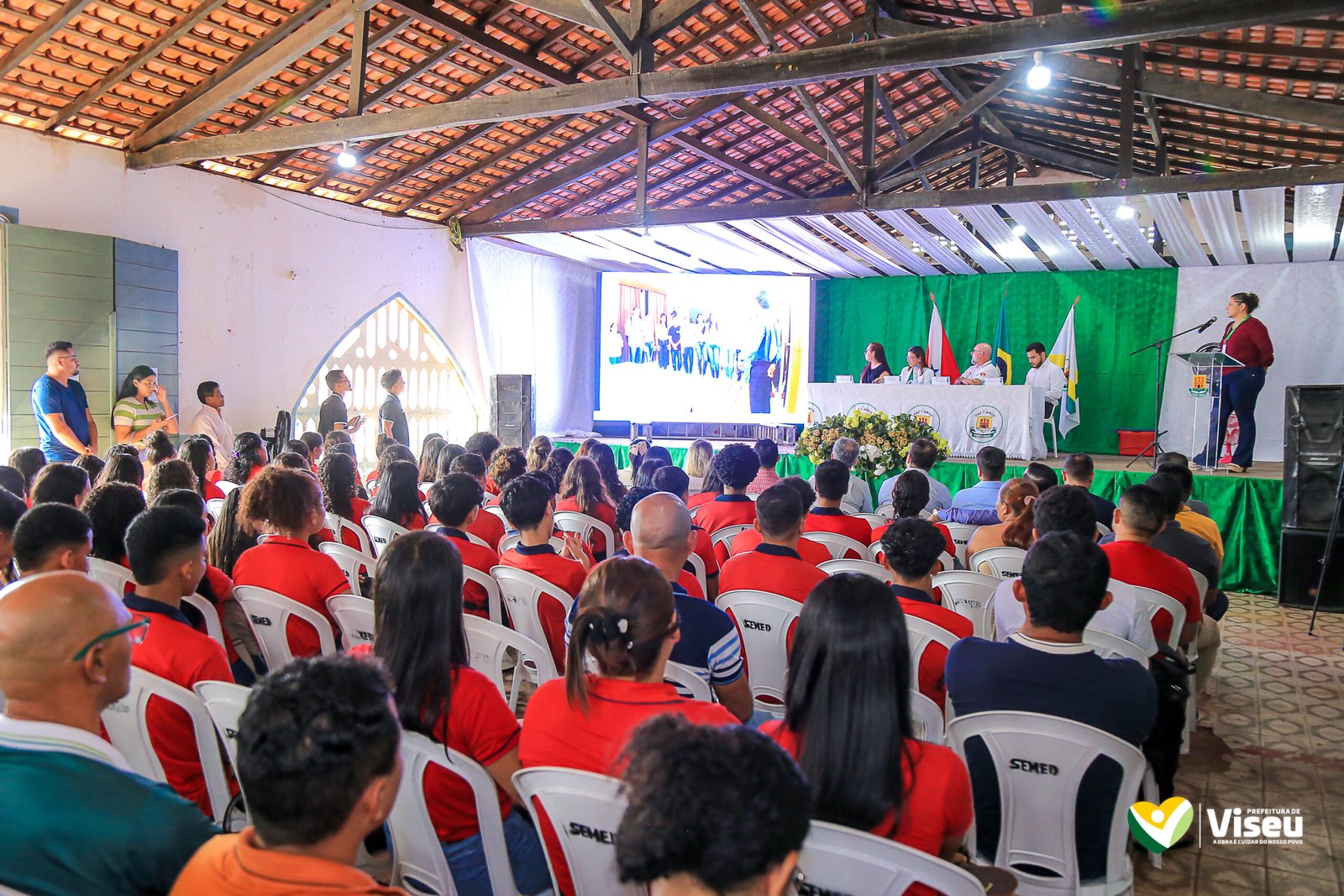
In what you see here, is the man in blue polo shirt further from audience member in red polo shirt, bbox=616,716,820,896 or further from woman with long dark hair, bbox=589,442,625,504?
woman with long dark hair, bbox=589,442,625,504

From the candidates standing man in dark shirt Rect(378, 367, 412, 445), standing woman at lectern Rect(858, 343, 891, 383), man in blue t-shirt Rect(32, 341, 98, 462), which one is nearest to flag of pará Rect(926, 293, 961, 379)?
standing woman at lectern Rect(858, 343, 891, 383)

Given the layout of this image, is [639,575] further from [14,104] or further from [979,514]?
[14,104]

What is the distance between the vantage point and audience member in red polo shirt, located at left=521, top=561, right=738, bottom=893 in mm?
1719

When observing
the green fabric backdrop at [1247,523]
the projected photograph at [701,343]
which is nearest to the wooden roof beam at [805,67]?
the green fabric backdrop at [1247,523]

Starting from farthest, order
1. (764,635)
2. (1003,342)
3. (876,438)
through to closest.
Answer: (1003,342) < (876,438) < (764,635)

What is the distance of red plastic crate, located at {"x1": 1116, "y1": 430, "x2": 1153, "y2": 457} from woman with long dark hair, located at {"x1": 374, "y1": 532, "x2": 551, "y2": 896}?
36.3 ft

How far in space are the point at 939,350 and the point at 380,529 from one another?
10414mm

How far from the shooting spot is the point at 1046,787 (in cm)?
200

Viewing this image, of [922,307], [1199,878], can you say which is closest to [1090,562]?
[1199,878]

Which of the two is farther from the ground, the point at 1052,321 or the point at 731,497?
the point at 1052,321

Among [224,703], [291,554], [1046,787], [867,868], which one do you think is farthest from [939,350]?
[867,868]

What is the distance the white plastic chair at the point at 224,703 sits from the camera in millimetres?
1927

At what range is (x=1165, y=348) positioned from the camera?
1146 centimetres

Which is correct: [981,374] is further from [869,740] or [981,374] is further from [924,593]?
[869,740]
